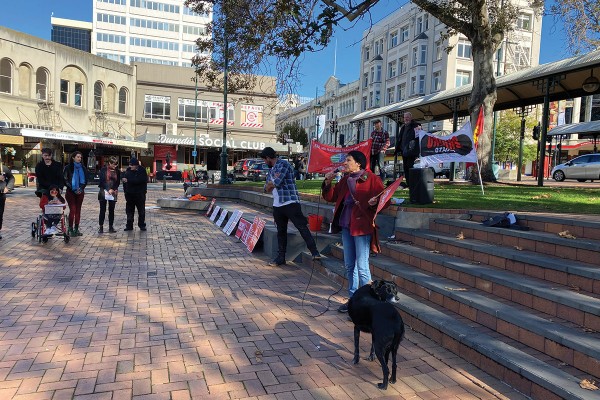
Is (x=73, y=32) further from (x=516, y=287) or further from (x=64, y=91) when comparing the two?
(x=516, y=287)

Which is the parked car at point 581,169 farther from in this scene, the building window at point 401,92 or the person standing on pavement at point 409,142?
the building window at point 401,92

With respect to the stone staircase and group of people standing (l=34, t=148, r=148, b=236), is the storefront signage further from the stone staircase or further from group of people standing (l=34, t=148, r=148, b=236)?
the stone staircase

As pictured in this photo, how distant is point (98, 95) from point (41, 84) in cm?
593

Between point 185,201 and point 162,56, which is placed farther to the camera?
point 162,56

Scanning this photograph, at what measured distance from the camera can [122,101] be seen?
1683 inches

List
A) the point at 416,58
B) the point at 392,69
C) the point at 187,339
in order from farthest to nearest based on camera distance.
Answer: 1. the point at 392,69
2. the point at 416,58
3. the point at 187,339

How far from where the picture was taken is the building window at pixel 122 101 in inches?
1673

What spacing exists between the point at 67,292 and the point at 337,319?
11.4 feet

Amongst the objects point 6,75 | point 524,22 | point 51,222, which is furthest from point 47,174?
point 524,22

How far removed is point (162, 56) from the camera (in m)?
82.2

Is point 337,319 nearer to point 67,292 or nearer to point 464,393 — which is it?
point 464,393

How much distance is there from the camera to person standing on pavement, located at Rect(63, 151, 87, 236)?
9.09m

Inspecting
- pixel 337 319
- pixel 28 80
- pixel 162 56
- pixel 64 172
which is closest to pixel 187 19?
pixel 162 56

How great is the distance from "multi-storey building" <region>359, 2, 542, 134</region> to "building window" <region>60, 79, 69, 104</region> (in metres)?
28.5
